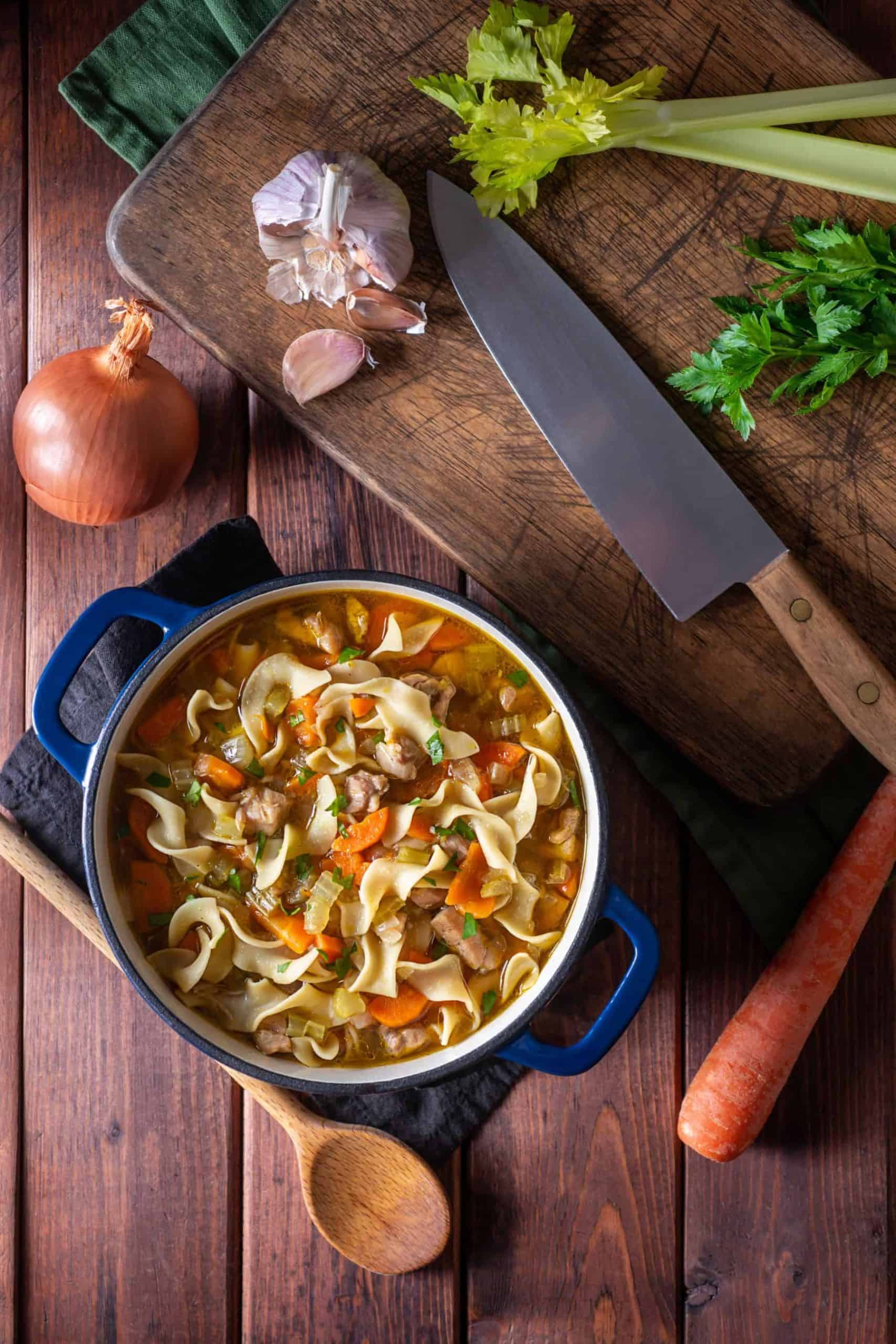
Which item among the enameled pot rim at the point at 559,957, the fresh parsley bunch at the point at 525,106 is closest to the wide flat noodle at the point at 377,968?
the enameled pot rim at the point at 559,957

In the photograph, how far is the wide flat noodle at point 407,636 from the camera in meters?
2.66

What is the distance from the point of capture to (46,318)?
3.16 meters

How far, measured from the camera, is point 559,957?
8.30 ft

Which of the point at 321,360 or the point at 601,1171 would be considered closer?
the point at 321,360

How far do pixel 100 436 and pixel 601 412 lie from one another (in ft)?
4.36

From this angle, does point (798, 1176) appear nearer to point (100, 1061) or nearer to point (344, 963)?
point (344, 963)

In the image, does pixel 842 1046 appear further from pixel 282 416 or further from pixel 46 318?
pixel 46 318

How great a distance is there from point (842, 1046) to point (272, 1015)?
1661 mm

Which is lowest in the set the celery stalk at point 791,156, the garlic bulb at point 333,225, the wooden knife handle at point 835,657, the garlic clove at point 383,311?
the wooden knife handle at point 835,657

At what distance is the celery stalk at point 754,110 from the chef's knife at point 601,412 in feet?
1.38

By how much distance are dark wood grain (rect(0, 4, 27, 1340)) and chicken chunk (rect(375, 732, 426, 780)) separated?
1.21 meters

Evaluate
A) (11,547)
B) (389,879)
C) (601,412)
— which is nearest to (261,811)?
(389,879)

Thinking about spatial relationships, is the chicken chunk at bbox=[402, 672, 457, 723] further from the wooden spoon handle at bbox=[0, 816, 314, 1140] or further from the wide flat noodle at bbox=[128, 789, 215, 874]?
the wooden spoon handle at bbox=[0, 816, 314, 1140]

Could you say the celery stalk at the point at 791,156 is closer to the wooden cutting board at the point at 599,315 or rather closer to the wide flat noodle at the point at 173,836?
the wooden cutting board at the point at 599,315
